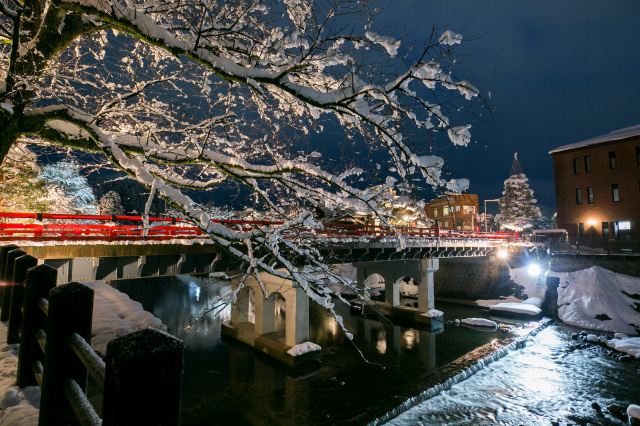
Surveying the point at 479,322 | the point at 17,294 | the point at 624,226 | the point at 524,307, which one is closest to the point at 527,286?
the point at 524,307

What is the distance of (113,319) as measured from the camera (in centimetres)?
1773

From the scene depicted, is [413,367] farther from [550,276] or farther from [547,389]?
[550,276]

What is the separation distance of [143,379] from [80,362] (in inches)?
70.5

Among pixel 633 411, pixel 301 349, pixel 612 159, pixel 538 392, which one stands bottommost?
pixel 538 392

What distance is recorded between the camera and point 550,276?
30.9 meters

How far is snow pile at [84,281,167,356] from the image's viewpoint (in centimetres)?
1491

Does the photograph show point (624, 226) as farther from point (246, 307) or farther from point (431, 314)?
point (246, 307)

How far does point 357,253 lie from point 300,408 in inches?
410

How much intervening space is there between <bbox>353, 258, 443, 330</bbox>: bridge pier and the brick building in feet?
69.6

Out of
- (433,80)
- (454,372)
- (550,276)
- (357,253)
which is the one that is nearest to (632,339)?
(550,276)

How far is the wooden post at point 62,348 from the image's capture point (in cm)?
245

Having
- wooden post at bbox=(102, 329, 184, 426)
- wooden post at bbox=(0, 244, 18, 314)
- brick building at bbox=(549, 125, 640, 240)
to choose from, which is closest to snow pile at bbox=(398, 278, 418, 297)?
brick building at bbox=(549, 125, 640, 240)

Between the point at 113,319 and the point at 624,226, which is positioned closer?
the point at 113,319

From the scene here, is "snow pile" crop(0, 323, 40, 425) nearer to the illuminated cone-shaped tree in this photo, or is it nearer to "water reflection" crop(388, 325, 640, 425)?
"water reflection" crop(388, 325, 640, 425)
